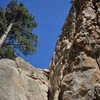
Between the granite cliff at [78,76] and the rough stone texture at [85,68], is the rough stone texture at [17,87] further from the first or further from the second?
the rough stone texture at [85,68]

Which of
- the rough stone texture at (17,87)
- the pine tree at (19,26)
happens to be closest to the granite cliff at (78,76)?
the rough stone texture at (17,87)

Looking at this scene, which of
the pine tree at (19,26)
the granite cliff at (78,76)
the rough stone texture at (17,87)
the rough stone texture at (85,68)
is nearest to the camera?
the rough stone texture at (85,68)

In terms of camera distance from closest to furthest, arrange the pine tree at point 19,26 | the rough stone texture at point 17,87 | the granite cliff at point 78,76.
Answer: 1. the granite cliff at point 78,76
2. the rough stone texture at point 17,87
3. the pine tree at point 19,26

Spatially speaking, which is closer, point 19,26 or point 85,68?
point 85,68

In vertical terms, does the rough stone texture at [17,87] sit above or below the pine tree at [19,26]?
below

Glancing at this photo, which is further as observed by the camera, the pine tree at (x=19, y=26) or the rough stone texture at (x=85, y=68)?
the pine tree at (x=19, y=26)

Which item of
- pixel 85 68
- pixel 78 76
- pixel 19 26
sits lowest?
pixel 78 76

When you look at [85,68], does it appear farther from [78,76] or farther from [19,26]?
[19,26]

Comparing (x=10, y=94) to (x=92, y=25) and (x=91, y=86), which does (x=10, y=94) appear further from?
(x=92, y=25)

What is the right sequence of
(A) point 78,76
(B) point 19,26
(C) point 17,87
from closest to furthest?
(A) point 78,76 < (C) point 17,87 < (B) point 19,26

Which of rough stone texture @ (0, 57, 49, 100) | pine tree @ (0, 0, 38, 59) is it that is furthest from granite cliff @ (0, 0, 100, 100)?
pine tree @ (0, 0, 38, 59)

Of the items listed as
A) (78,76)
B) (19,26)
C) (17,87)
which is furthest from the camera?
(19,26)

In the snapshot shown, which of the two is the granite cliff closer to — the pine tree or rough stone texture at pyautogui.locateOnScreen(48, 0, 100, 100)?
rough stone texture at pyautogui.locateOnScreen(48, 0, 100, 100)

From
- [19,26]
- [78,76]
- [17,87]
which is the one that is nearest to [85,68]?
[78,76]
